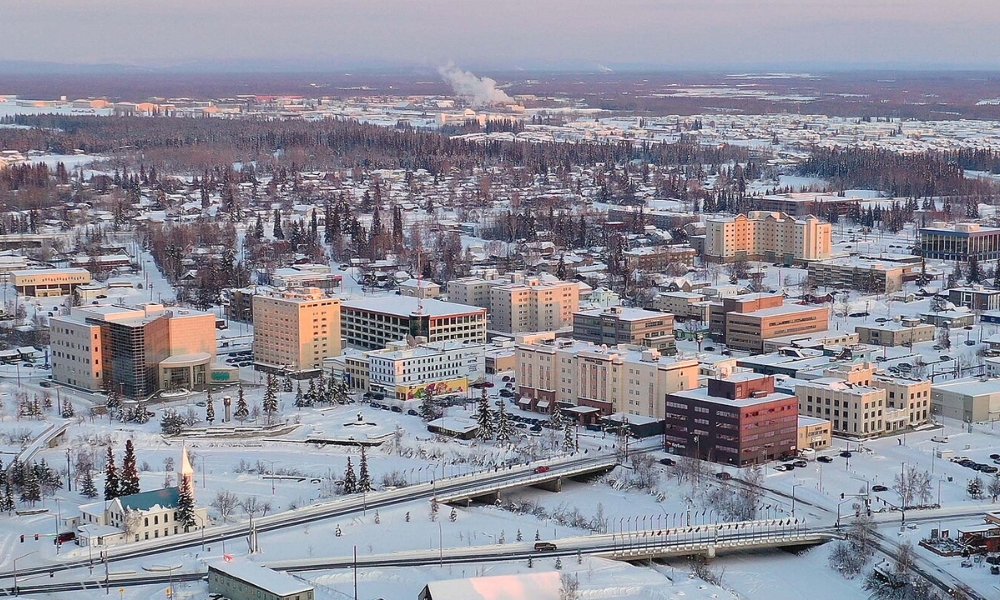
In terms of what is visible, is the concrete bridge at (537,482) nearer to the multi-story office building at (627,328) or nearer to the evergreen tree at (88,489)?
the evergreen tree at (88,489)

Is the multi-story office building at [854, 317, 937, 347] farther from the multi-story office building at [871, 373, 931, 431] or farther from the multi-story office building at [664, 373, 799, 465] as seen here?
the multi-story office building at [664, 373, 799, 465]

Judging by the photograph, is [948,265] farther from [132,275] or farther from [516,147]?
[516,147]

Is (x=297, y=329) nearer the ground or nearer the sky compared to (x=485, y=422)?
nearer the sky

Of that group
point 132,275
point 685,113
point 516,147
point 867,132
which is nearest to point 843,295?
point 132,275

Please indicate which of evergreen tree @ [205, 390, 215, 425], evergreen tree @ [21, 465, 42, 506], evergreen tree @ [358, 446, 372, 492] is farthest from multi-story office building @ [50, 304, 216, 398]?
evergreen tree @ [358, 446, 372, 492]

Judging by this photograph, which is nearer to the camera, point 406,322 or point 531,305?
point 406,322

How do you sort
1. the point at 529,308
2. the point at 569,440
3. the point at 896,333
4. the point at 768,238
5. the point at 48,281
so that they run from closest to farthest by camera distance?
the point at 569,440
the point at 896,333
the point at 529,308
the point at 48,281
the point at 768,238

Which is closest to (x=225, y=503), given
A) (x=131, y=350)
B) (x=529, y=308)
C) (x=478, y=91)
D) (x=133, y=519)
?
(x=133, y=519)

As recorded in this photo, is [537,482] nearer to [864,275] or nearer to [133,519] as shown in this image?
[133,519]
